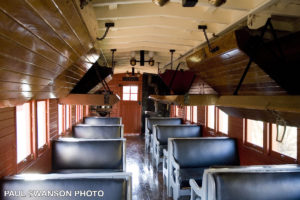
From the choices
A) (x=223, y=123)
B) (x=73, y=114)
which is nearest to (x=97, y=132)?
(x=73, y=114)

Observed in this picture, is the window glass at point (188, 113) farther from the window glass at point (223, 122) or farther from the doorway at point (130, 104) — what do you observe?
the doorway at point (130, 104)

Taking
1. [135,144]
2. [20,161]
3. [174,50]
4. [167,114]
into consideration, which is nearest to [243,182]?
[20,161]

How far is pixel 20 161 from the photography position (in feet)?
8.16

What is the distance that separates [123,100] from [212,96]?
22.5 ft

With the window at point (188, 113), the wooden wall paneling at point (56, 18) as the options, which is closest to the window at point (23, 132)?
the wooden wall paneling at point (56, 18)

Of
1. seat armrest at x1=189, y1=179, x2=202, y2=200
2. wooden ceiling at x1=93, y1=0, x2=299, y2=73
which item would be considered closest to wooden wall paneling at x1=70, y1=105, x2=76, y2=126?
wooden ceiling at x1=93, y1=0, x2=299, y2=73

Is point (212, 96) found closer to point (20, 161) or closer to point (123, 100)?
point (20, 161)

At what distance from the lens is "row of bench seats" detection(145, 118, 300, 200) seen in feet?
6.64

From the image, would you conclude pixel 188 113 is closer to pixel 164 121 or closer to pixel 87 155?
pixel 164 121

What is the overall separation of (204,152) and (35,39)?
3.18m

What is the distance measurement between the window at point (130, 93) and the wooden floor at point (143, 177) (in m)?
3.02

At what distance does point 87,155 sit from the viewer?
3439 mm

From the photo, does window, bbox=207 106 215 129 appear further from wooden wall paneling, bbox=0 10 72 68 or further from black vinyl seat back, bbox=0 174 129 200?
wooden wall paneling, bbox=0 10 72 68

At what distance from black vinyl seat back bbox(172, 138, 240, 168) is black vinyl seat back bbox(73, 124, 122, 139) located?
5.99 feet
